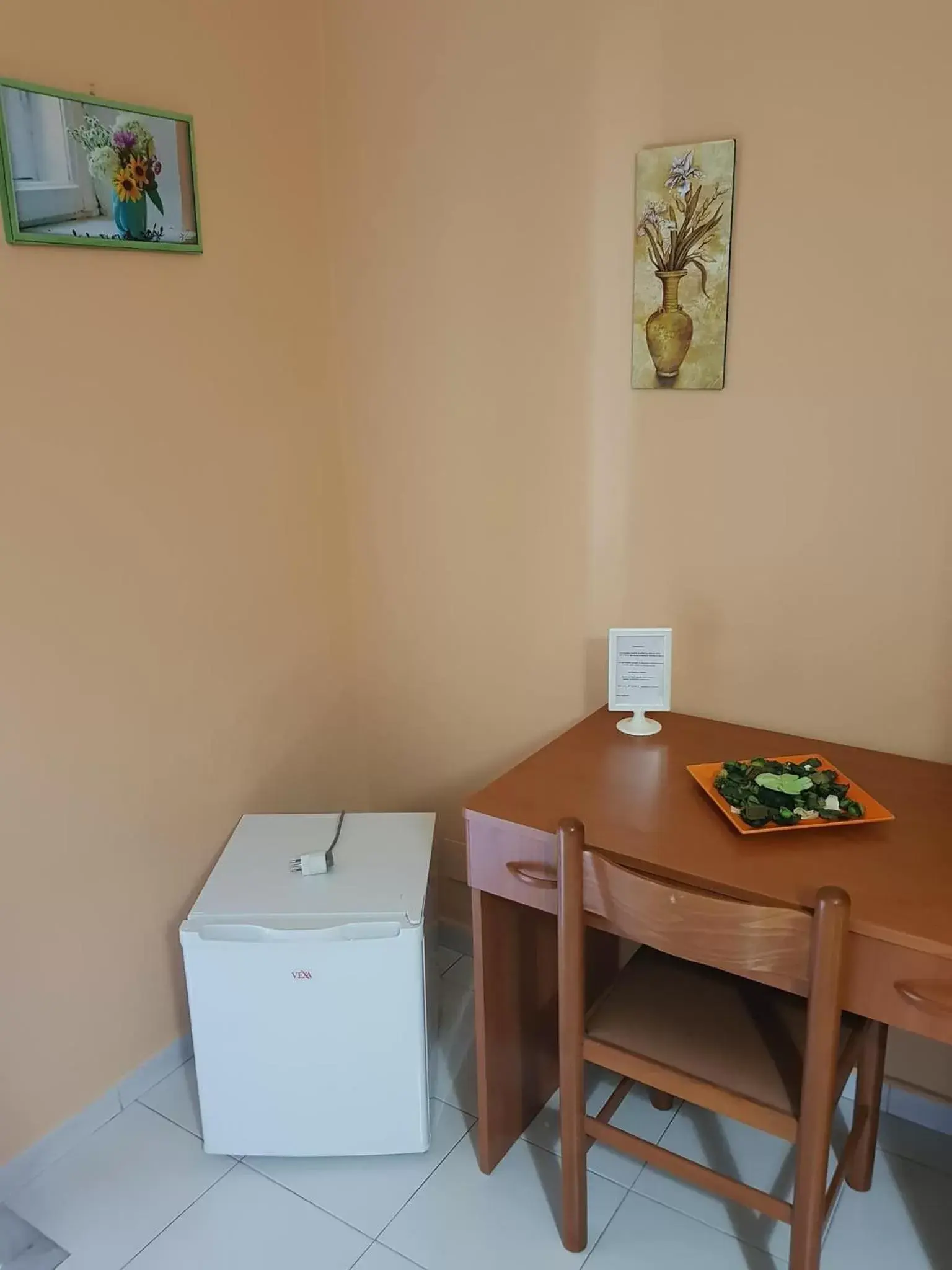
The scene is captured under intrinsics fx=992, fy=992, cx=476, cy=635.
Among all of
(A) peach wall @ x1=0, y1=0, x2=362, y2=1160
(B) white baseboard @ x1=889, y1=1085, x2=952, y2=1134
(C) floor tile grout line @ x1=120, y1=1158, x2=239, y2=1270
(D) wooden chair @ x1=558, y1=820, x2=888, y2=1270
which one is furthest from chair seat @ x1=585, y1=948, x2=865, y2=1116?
(A) peach wall @ x1=0, y1=0, x2=362, y2=1160

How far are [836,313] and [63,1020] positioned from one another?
1897 millimetres

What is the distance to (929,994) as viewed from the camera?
125cm

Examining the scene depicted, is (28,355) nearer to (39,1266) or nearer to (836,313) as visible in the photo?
(836,313)

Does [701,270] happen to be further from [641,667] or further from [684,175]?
[641,667]

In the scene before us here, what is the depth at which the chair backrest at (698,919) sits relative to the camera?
1.25 metres

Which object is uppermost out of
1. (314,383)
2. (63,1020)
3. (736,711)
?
(314,383)

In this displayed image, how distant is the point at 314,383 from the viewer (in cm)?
225

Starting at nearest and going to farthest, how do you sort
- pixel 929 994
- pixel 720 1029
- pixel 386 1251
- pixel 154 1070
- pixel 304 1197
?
pixel 929 994 < pixel 720 1029 < pixel 386 1251 < pixel 304 1197 < pixel 154 1070

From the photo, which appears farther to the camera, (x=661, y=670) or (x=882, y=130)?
(x=661, y=670)

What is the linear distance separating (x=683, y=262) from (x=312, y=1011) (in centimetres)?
149

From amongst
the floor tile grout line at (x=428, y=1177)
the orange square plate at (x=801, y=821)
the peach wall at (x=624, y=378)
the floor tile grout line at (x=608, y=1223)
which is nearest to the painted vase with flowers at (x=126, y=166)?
the peach wall at (x=624, y=378)

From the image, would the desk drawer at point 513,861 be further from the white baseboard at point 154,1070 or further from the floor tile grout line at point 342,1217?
the white baseboard at point 154,1070

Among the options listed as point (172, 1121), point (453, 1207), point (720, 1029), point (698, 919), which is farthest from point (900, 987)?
point (172, 1121)

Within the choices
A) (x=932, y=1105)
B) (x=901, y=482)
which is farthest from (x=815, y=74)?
(x=932, y=1105)
